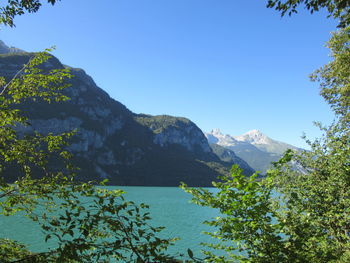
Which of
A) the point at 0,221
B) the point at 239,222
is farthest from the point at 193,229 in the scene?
the point at 239,222

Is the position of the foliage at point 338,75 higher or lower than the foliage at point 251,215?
higher

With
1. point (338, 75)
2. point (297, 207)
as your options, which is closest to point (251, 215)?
point (297, 207)

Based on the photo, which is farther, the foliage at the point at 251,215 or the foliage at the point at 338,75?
the foliage at the point at 338,75

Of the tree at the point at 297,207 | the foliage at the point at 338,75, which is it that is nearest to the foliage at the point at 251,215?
Result: the tree at the point at 297,207

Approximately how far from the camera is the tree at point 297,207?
17.9 ft

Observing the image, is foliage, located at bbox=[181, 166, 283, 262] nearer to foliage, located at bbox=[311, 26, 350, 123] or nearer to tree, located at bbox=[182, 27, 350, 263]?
tree, located at bbox=[182, 27, 350, 263]

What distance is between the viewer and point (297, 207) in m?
9.52

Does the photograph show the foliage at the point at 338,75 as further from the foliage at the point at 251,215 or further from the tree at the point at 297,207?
the foliage at the point at 251,215

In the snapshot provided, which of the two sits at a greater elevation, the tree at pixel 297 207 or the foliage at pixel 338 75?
the foliage at pixel 338 75

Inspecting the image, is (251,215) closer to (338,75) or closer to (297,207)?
(297,207)

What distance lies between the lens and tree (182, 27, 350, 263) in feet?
17.9

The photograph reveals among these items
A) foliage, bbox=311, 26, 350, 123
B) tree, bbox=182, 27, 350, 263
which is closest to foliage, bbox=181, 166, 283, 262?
tree, bbox=182, 27, 350, 263

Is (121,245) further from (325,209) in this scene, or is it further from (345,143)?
(345,143)

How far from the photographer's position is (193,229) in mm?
49219
